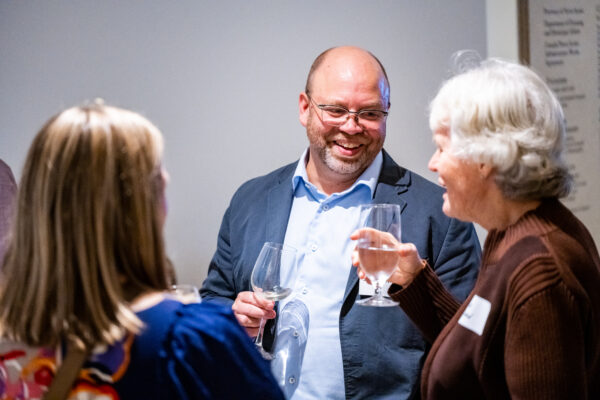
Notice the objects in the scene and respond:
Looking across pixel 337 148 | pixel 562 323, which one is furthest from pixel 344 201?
pixel 562 323

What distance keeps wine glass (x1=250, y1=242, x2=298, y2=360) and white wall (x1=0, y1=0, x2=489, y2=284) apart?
54.7 inches

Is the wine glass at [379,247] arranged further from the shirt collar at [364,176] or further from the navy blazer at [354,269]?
the shirt collar at [364,176]

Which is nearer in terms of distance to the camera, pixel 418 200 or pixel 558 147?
pixel 558 147

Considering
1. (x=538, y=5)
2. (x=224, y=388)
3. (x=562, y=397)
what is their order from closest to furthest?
(x=224, y=388) → (x=562, y=397) → (x=538, y=5)

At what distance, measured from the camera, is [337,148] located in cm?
264

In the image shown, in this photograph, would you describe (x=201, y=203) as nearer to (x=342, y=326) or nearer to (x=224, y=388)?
(x=342, y=326)

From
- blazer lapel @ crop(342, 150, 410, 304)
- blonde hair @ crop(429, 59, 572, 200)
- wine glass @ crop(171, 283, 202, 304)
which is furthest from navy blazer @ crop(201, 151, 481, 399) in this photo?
wine glass @ crop(171, 283, 202, 304)

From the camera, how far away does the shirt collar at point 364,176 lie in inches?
104

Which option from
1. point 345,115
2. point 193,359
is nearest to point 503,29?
point 345,115

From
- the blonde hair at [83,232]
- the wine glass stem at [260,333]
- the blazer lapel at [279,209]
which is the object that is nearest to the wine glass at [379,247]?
the wine glass stem at [260,333]

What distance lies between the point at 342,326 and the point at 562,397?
1.04 meters

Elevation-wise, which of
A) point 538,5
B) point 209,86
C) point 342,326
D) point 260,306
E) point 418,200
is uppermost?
point 538,5

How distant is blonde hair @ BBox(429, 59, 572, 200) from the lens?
1584 millimetres

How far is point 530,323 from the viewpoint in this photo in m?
1.43
